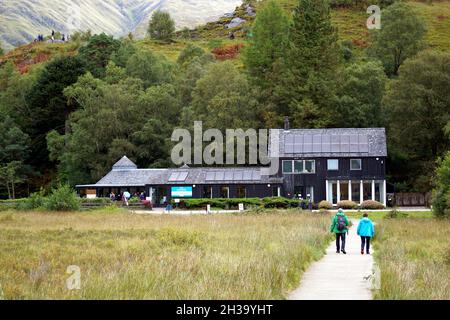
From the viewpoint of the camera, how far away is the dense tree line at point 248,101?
222ft

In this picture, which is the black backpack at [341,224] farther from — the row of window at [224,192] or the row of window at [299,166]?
the row of window at [299,166]

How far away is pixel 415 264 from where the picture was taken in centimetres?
1764

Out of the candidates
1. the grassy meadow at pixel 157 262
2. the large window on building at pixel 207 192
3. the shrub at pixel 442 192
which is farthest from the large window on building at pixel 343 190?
the grassy meadow at pixel 157 262

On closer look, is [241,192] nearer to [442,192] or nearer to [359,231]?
[442,192]

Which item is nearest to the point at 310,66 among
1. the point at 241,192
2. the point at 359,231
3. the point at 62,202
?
the point at 241,192

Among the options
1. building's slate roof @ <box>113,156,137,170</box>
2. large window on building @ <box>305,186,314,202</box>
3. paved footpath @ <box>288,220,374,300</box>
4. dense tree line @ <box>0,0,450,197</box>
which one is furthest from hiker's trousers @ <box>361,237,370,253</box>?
building's slate roof @ <box>113,156,137,170</box>

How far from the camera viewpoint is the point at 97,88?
83688 mm

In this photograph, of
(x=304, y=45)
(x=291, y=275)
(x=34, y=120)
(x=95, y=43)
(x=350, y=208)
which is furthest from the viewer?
(x=95, y=43)

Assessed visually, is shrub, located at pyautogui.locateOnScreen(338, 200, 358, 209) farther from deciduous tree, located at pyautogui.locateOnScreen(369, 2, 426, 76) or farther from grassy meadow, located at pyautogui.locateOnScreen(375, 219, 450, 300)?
deciduous tree, located at pyautogui.locateOnScreen(369, 2, 426, 76)

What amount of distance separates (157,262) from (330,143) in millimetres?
51975

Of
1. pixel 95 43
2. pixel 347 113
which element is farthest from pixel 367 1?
pixel 347 113

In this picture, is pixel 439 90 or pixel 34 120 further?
pixel 34 120
